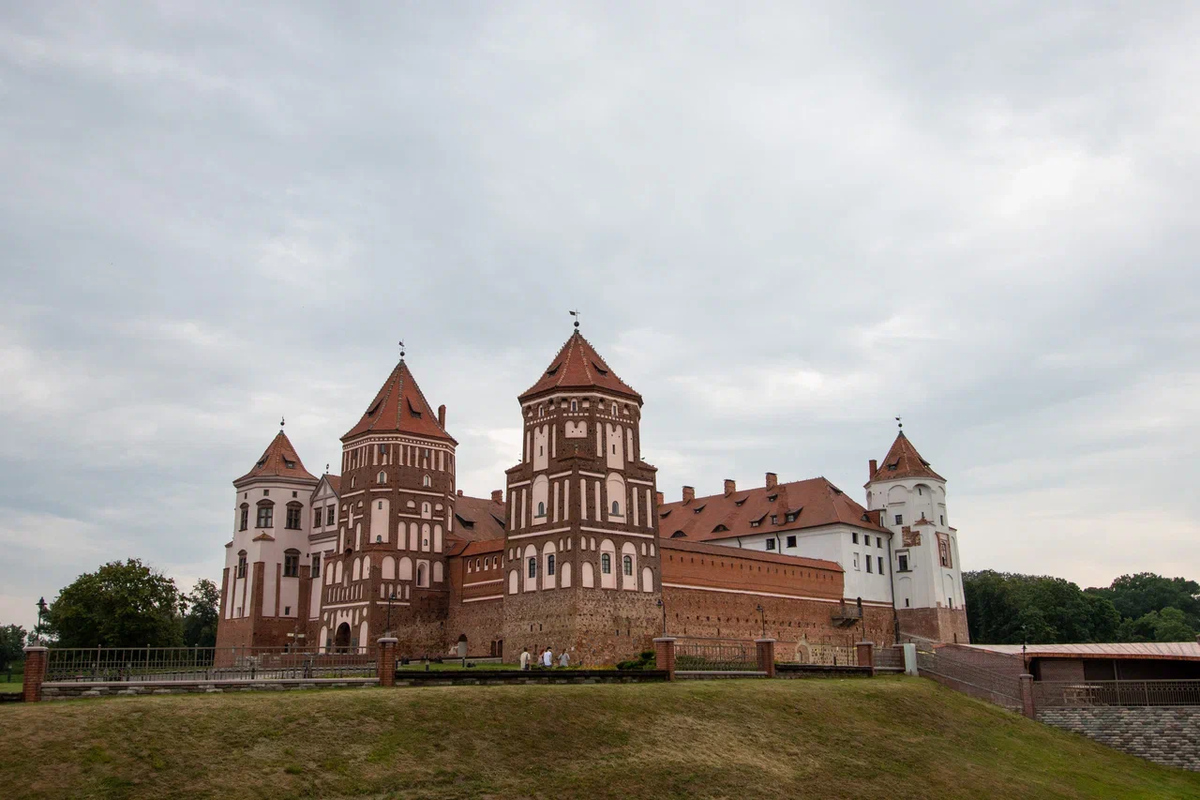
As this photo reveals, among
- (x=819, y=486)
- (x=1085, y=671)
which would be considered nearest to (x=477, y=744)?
(x=1085, y=671)

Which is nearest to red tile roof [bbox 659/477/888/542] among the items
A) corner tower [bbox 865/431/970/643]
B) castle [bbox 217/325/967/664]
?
castle [bbox 217/325/967/664]

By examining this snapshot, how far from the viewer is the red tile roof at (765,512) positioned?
6794cm

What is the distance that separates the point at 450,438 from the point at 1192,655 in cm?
3758

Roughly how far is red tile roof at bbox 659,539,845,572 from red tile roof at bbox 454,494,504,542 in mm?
13565

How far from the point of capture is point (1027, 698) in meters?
38.9

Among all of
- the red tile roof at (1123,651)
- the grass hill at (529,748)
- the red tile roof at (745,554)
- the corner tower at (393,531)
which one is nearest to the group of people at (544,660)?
the red tile roof at (745,554)

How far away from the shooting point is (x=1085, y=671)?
4600 centimetres

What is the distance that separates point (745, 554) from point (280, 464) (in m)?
28.4

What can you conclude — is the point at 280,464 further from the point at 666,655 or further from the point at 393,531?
the point at 666,655

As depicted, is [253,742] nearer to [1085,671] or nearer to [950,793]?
[950,793]

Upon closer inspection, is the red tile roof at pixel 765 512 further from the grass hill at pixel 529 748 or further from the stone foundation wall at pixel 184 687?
the stone foundation wall at pixel 184 687

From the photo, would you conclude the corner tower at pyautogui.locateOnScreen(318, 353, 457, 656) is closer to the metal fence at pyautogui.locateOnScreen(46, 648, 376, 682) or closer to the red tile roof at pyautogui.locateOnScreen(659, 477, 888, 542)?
the red tile roof at pyautogui.locateOnScreen(659, 477, 888, 542)

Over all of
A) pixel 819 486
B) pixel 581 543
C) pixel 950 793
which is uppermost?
pixel 819 486

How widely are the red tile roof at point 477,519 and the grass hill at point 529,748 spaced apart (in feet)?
111
